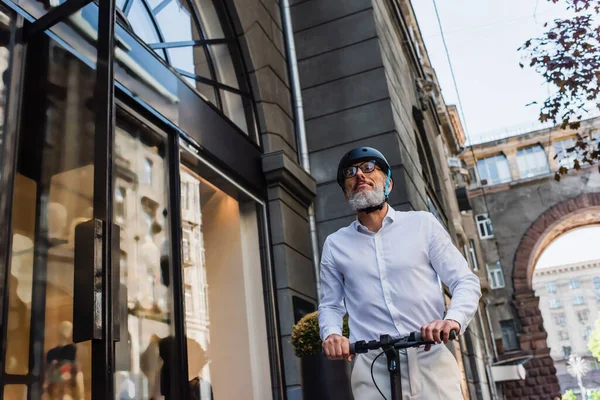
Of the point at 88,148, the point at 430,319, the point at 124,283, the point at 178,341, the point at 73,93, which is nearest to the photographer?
the point at 430,319

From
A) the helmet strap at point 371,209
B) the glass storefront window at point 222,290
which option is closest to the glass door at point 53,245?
the helmet strap at point 371,209

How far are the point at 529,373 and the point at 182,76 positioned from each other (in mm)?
26984

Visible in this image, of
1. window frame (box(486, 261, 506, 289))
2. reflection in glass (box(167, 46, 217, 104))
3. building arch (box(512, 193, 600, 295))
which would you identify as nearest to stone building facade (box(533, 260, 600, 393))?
window frame (box(486, 261, 506, 289))

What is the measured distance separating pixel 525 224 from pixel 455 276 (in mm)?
30745

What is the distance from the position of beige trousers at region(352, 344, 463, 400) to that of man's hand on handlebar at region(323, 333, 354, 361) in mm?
159

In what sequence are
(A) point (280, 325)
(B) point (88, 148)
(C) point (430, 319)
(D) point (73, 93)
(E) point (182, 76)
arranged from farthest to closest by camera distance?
(A) point (280, 325) → (E) point (182, 76) → (D) point (73, 93) → (B) point (88, 148) → (C) point (430, 319)

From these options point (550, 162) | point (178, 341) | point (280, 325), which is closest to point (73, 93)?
point (178, 341)

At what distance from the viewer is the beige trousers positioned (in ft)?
7.91

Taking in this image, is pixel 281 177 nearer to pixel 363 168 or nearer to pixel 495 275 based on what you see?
pixel 363 168

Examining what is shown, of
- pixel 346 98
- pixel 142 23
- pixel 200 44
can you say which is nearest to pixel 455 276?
pixel 142 23

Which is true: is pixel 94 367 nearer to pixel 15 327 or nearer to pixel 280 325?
pixel 15 327

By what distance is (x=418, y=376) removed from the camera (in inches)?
96.0

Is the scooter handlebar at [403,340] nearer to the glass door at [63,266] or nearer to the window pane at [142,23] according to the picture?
the glass door at [63,266]

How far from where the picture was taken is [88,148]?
314 centimetres
